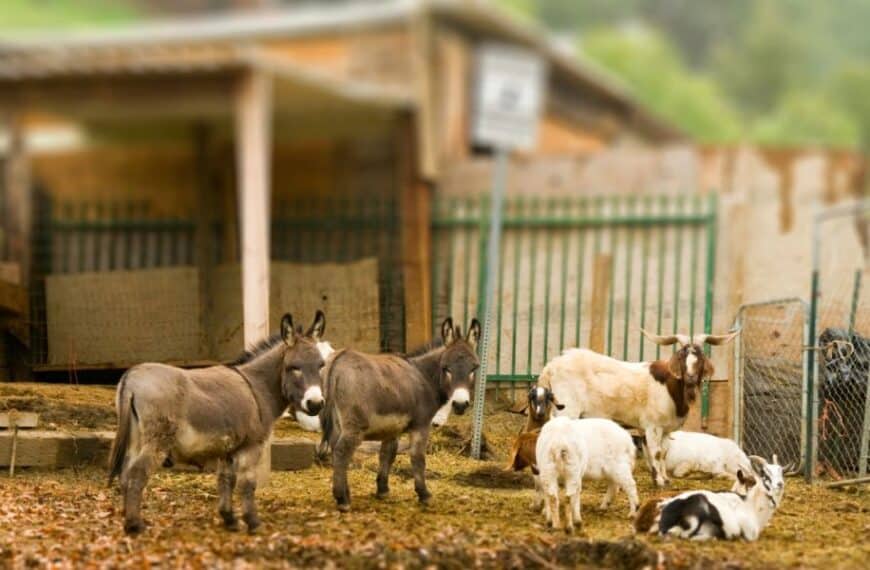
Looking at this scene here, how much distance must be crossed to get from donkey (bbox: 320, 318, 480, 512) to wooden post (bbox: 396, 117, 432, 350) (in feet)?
6.69

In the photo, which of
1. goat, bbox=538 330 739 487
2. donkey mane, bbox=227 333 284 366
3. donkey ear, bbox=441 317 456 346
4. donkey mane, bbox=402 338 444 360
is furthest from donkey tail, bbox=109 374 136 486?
goat, bbox=538 330 739 487

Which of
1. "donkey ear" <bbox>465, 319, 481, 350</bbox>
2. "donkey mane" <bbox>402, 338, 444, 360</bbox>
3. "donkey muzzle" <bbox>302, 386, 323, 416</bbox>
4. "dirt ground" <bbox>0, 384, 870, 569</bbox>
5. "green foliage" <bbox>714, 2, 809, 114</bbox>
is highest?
"green foliage" <bbox>714, 2, 809, 114</bbox>

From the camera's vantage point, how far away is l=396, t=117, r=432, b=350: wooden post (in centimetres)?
1368

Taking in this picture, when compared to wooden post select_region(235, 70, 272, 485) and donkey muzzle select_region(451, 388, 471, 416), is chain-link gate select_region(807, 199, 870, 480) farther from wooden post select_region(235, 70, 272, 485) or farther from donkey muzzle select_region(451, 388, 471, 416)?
wooden post select_region(235, 70, 272, 485)

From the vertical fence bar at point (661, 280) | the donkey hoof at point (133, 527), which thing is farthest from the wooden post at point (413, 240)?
the donkey hoof at point (133, 527)

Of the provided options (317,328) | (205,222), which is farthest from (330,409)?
(205,222)

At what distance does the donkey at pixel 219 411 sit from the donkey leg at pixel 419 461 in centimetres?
104

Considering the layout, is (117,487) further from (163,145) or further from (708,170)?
(708,170)

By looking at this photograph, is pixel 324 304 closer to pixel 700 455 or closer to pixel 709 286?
pixel 709 286

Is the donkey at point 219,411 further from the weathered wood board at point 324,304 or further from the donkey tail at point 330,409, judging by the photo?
the weathered wood board at point 324,304

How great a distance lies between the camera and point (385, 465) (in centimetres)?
1095

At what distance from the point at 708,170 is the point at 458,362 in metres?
13.7

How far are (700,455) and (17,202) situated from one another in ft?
31.6

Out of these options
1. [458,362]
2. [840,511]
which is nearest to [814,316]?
[840,511]
